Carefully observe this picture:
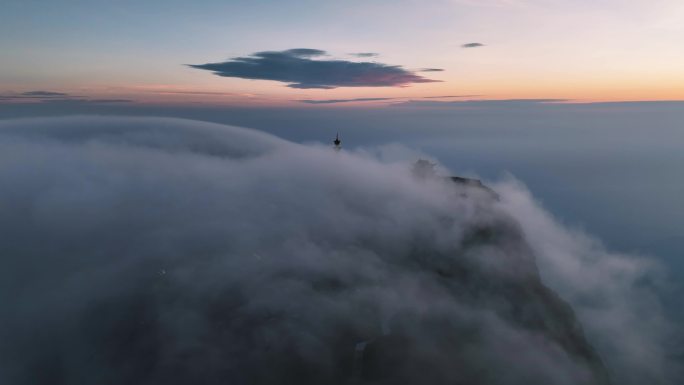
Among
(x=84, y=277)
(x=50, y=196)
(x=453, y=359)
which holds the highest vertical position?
(x=50, y=196)

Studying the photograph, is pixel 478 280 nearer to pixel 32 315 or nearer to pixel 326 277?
pixel 326 277

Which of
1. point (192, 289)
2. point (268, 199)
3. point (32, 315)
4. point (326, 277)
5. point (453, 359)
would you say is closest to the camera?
point (453, 359)

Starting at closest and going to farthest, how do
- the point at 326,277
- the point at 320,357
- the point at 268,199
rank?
the point at 320,357
the point at 326,277
the point at 268,199

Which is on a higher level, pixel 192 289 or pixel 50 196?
pixel 50 196

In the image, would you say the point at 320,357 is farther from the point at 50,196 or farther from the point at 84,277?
the point at 50,196

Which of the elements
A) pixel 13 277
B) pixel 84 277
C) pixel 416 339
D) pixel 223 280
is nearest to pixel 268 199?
pixel 223 280

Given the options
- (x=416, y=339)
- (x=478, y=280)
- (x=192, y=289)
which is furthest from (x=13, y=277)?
(x=478, y=280)

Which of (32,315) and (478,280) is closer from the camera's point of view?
(32,315)
